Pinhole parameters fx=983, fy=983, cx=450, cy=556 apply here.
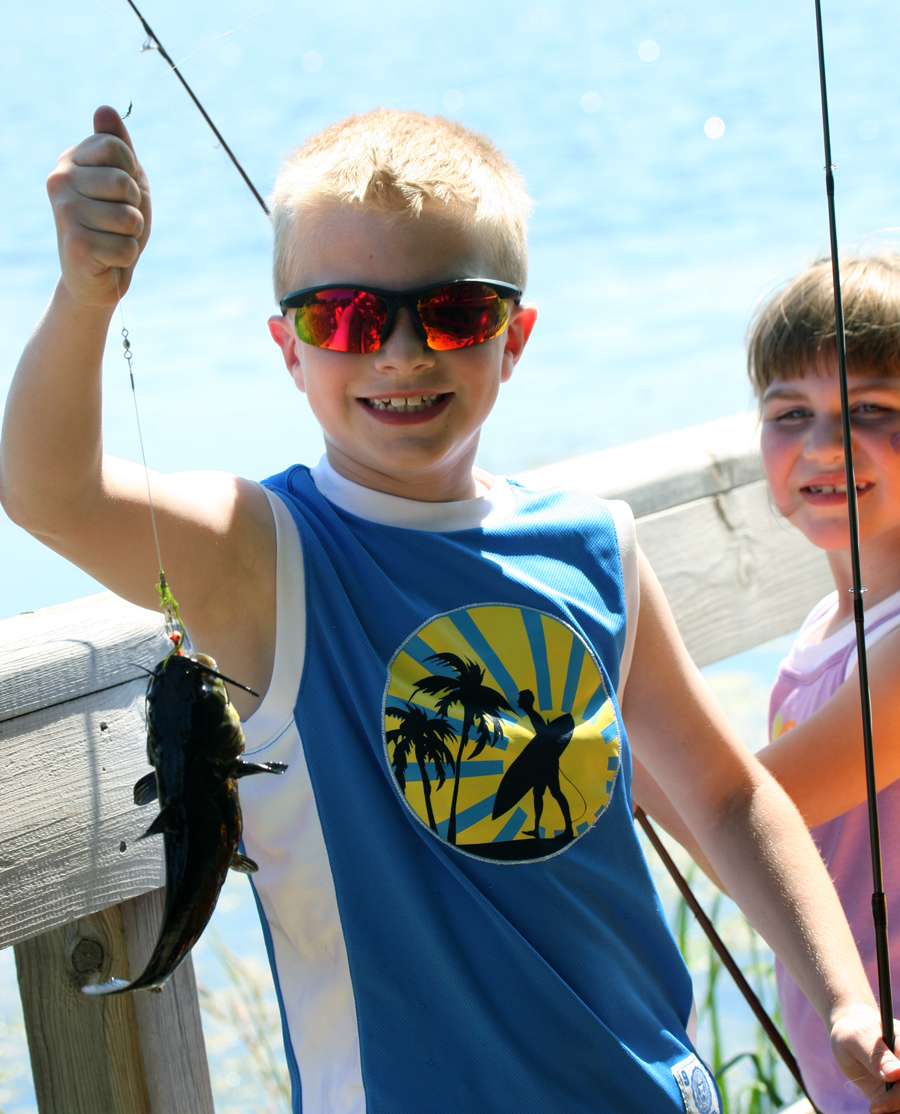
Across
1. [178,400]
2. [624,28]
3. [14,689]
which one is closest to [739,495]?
[14,689]

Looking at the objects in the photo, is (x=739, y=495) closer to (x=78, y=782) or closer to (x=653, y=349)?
(x=78, y=782)

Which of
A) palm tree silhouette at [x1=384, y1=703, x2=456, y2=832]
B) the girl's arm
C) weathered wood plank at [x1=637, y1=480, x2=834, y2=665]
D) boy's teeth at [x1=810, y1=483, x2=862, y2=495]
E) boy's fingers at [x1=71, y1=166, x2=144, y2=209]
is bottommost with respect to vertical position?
the girl's arm

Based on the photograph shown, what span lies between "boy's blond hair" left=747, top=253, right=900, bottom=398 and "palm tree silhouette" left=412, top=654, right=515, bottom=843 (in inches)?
48.7

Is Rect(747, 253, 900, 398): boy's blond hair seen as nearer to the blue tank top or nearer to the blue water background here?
the blue water background

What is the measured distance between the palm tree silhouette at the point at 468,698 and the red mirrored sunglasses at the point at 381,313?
0.48 m

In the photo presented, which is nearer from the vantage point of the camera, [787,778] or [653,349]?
[787,778]

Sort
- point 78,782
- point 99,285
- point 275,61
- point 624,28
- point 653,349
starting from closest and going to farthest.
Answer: point 99,285 < point 78,782 < point 275,61 < point 624,28 < point 653,349

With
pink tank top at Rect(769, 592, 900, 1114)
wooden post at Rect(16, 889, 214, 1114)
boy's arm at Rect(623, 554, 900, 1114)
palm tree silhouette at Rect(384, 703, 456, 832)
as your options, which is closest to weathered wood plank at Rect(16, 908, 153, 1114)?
wooden post at Rect(16, 889, 214, 1114)

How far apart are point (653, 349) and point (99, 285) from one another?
7935 millimetres

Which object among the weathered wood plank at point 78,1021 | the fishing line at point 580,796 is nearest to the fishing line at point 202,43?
the fishing line at point 580,796

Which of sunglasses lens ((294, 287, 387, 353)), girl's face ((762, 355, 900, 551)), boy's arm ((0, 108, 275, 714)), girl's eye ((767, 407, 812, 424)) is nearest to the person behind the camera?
boy's arm ((0, 108, 275, 714))

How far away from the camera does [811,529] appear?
2244 mm

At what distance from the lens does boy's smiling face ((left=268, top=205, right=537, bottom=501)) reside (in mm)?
1456

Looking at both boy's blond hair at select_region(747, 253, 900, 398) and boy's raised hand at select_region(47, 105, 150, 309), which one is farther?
boy's blond hair at select_region(747, 253, 900, 398)
